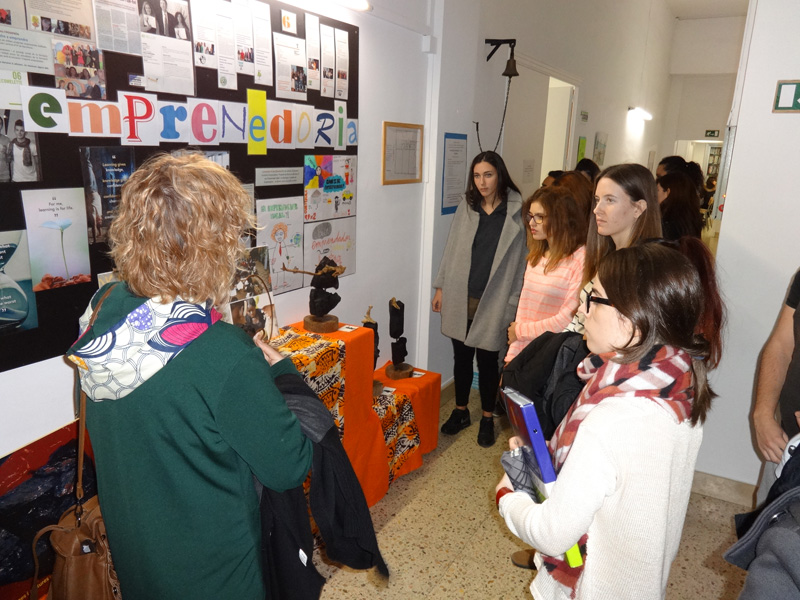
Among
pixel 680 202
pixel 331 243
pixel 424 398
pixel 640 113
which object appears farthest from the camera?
pixel 640 113

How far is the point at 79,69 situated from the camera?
1600 millimetres

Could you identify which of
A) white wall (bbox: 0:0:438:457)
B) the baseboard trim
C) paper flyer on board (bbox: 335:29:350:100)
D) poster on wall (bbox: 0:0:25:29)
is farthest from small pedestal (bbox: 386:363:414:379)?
poster on wall (bbox: 0:0:25:29)

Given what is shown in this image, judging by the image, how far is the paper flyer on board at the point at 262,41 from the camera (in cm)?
217

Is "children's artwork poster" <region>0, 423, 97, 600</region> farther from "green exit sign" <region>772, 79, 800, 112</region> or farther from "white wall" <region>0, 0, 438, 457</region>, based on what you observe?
"green exit sign" <region>772, 79, 800, 112</region>

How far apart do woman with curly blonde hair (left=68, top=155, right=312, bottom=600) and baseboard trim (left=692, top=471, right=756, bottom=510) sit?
252cm

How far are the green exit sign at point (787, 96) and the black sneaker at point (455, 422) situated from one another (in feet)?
7.24

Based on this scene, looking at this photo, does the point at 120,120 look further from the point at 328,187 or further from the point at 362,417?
the point at 362,417

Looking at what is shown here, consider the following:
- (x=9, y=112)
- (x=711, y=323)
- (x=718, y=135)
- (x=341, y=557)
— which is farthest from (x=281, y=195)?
(x=718, y=135)

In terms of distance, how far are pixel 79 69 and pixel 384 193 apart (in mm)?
1720

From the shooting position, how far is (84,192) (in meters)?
1.65

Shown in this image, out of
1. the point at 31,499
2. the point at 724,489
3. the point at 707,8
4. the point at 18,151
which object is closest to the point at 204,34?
the point at 18,151

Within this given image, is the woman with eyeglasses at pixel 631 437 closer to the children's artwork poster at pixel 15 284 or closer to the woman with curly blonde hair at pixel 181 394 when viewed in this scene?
the woman with curly blonde hair at pixel 181 394

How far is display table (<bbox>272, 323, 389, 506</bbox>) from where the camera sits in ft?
7.30

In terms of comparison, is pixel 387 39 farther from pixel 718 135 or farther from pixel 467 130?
pixel 718 135
